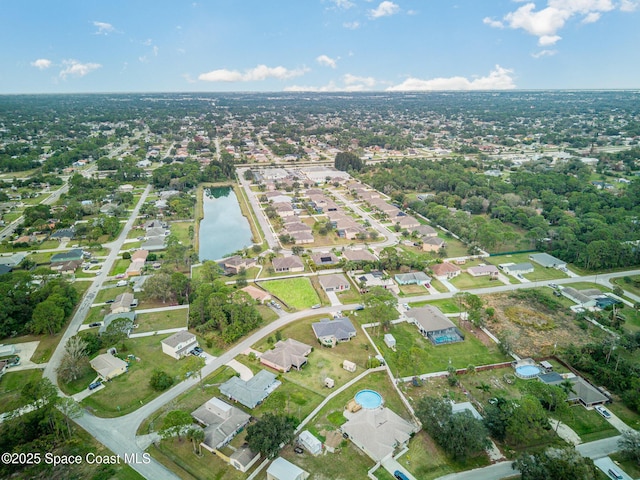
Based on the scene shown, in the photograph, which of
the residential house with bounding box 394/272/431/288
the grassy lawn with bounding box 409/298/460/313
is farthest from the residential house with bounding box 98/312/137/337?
the residential house with bounding box 394/272/431/288

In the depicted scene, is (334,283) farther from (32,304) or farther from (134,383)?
(32,304)

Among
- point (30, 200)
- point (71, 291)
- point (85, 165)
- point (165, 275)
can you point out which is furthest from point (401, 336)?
point (85, 165)

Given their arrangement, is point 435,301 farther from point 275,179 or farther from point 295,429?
point 275,179

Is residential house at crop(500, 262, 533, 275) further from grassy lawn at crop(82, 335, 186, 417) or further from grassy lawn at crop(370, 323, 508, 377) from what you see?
grassy lawn at crop(82, 335, 186, 417)

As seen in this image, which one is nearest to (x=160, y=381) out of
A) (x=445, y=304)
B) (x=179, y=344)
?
(x=179, y=344)

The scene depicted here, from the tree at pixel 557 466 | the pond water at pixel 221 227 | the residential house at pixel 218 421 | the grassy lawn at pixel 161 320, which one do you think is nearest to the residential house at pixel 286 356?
the residential house at pixel 218 421
